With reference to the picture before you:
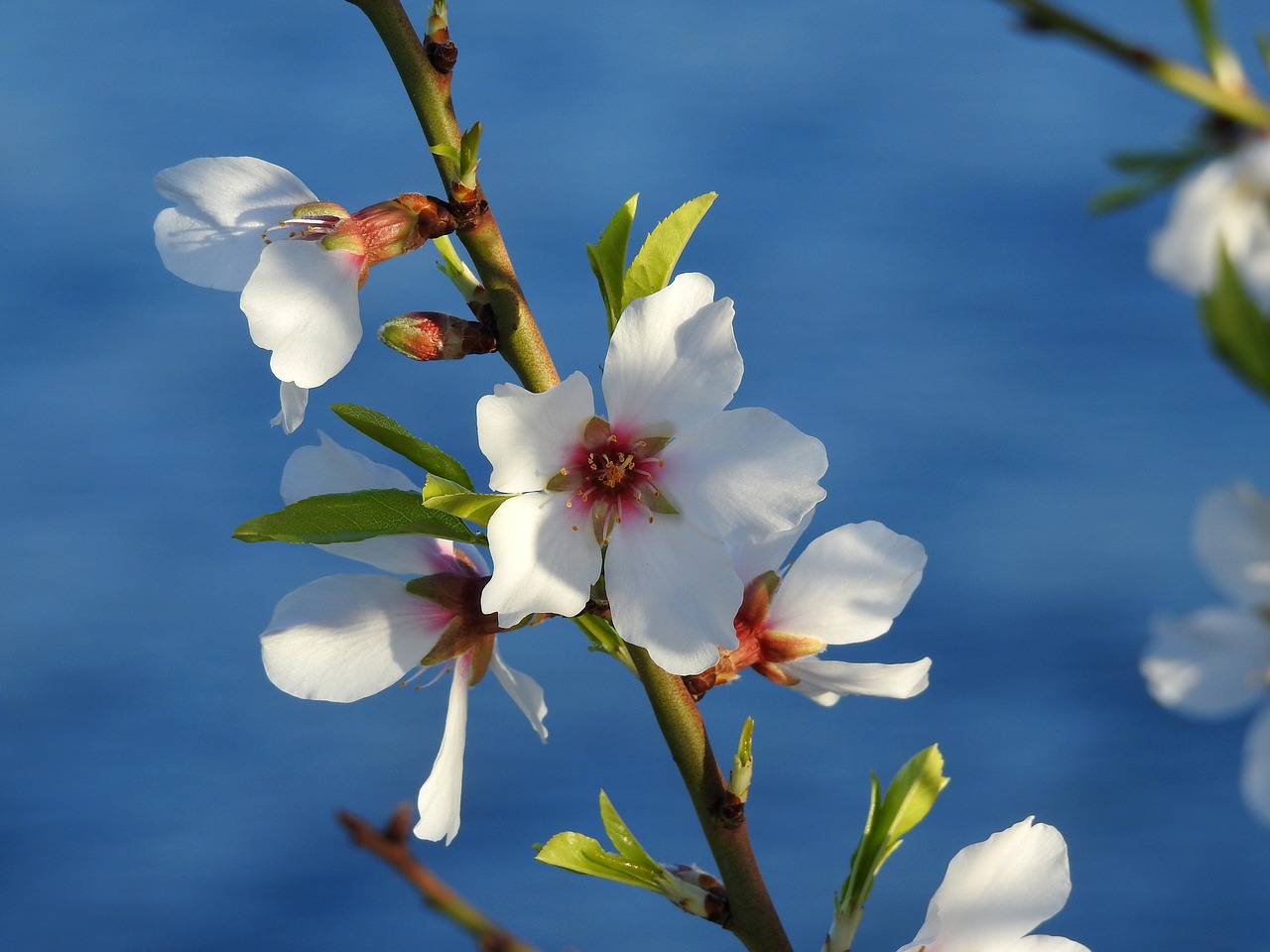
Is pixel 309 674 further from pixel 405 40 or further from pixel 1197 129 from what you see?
pixel 1197 129

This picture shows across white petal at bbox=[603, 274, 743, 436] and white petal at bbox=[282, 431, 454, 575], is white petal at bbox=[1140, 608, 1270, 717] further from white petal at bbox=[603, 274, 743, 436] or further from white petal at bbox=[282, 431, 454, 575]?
white petal at bbox=[282, 431, 454, 575]

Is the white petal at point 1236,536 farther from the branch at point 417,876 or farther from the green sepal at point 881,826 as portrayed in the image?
the green sepal at point 881,826

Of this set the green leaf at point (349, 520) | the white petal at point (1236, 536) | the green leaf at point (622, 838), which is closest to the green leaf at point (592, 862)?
the green leaf at point (622, 838)

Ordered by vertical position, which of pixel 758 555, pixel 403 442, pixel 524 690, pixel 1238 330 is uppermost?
pixel 1238 330

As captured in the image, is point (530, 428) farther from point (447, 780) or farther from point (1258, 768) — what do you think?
point (1258, 768)

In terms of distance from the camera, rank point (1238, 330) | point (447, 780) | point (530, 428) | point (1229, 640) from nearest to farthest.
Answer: point (1238, 330) → point (1229, 640) → point (530, 428) → point (447, 780)

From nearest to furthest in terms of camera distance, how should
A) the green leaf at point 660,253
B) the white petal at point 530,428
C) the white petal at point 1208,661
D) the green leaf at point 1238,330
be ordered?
the green leaf at point 1238,330
the white petal at point 1208,661
the white petal at point 530,428
the green leaf at point 660,253

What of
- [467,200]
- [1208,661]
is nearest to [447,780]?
[467,200]
